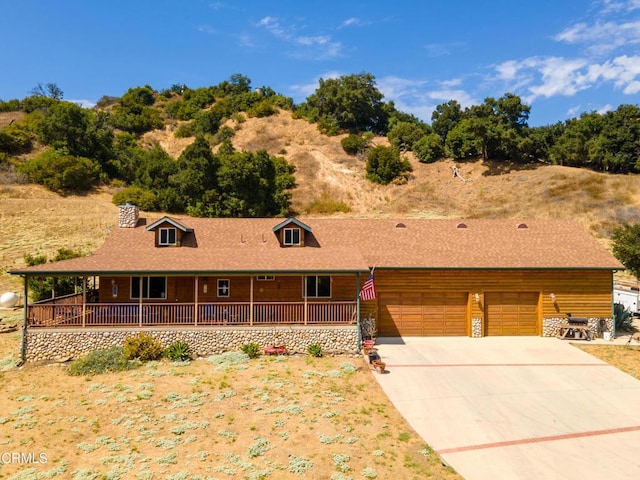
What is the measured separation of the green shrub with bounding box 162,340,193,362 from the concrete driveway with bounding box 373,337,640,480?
7.81m

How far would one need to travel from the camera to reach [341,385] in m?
14.7

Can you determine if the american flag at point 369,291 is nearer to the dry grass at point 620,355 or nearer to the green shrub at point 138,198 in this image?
the dry grass at point 620,355

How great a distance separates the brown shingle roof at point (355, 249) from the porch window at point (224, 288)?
1433mm

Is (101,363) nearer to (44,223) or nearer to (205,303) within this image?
(205,303)

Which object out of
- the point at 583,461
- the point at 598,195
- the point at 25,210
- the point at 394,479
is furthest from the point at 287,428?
the point at 598,195

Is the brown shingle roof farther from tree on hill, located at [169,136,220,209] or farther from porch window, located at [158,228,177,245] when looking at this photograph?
tree on hill, located at [169,136,220,209]

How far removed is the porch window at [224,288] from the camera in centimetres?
2044

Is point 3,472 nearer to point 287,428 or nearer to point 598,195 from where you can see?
point 287,428

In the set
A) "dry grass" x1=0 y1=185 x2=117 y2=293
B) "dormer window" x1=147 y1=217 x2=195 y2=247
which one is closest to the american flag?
"dormer window" x1=147 y1=217 x2=195 y2=247

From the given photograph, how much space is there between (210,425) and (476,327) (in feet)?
47.0

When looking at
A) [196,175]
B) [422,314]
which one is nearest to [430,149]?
[196,175]

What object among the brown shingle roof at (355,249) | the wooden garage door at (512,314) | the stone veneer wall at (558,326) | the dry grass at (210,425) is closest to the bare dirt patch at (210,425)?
the dry grass at (210,425)

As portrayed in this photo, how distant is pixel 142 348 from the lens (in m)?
17.1

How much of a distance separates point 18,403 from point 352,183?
55.4 m
